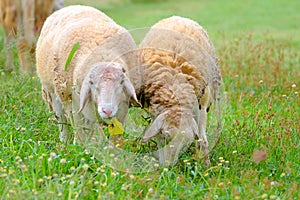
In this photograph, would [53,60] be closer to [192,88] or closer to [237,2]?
[192,88]

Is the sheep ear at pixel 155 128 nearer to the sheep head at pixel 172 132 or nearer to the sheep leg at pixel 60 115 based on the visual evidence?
the sheep head at pixel 172 132

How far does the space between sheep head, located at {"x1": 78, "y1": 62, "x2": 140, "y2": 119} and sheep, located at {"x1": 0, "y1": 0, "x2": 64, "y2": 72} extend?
12.3ft

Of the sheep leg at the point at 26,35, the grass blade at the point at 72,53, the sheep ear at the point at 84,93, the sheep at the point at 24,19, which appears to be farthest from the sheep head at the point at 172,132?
the sheep at the point at 24,19

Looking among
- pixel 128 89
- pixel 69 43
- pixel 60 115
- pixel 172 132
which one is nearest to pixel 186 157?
Answer: pixel 172 132

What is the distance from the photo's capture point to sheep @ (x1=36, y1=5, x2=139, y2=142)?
5.39 meters

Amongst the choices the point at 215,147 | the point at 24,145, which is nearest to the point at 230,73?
the point at 215,147

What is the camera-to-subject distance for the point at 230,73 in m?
9.62

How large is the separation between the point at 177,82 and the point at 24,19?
4.44m

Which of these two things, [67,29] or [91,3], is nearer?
[67,29]

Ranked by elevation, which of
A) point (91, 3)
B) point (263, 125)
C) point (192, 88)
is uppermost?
point (192, 88)

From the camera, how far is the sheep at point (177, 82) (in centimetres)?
568

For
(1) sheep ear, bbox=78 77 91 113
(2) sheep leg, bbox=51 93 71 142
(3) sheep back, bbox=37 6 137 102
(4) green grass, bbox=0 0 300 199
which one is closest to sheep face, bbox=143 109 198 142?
(4) green grass, bbox=0 0 300 199

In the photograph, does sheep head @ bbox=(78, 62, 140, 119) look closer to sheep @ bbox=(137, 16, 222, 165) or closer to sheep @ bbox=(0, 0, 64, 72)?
sheep @ bbox=(137, 16, 222, 165)

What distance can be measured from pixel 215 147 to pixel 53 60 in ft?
5.79
